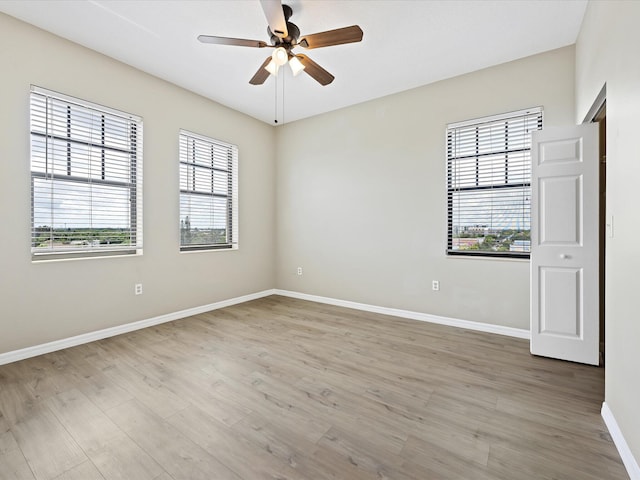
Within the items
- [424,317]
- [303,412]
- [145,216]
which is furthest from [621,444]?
[145,216]

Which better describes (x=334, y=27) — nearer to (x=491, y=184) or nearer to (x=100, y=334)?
(x=491, y=184)

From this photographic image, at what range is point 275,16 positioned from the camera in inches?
86.1

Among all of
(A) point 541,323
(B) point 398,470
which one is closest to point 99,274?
(B) point 398,470

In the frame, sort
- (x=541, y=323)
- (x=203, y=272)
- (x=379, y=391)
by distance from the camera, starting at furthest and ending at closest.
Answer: (x=203, y=272), (x=541, y=323), (x=379, y=391)

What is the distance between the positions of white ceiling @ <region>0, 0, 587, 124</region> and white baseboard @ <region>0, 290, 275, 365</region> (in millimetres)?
2967

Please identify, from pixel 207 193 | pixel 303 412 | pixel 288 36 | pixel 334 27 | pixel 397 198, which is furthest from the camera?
pixel 207 193

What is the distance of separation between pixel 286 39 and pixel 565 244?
3.02 m

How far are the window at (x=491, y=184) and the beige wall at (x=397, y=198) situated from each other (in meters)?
0.12

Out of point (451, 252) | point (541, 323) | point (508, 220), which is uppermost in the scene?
point (508, 220)

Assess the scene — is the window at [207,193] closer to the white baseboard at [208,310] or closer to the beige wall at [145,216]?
the beige wall at [145,216]

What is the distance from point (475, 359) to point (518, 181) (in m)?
1.98

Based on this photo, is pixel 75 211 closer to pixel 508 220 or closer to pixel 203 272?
pixel 203 272

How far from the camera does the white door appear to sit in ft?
8.31

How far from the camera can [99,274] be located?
10.5ft
